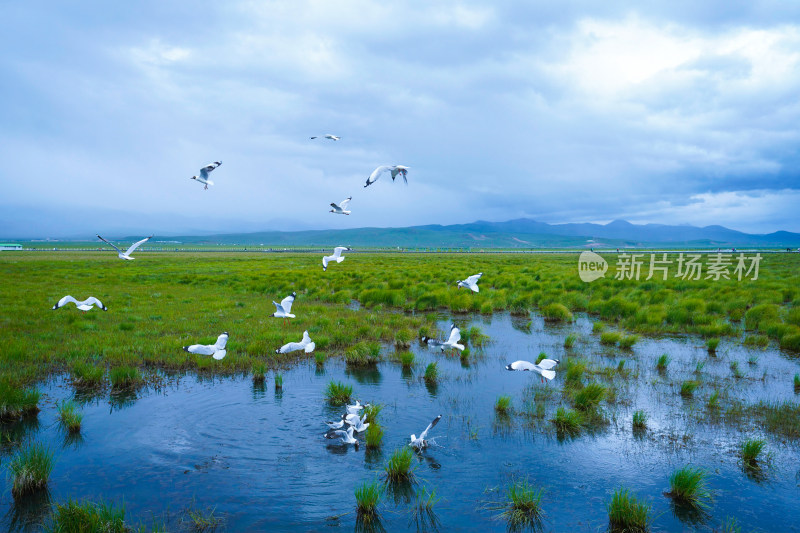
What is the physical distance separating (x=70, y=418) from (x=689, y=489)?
10.9 m

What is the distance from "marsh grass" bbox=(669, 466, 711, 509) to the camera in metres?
7.19

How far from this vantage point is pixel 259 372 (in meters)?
12.6

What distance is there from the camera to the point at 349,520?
6.82 m

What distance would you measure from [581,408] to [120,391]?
35.3 feet

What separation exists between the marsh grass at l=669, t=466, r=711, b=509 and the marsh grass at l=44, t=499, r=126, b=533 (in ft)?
25.8

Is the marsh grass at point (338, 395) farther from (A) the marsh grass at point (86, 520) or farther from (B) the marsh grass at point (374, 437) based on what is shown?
(A) the marsh grass at point (86, 520)

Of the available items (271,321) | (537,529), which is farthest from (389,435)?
(271,321)

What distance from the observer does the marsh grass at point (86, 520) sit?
606cm

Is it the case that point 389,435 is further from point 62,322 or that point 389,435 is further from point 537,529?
point 62,322

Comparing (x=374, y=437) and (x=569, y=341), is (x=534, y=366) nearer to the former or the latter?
(x=374, y=437)

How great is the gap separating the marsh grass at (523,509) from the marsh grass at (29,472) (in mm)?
6935

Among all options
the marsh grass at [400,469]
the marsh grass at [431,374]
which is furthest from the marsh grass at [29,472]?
the marsh grass at [431,374]

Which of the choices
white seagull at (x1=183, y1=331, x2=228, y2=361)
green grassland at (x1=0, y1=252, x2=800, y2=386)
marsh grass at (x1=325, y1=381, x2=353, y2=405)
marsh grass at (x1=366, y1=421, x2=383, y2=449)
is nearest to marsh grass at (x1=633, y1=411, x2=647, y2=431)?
marsh grass at (x1=366, y1=421, x2=383, y2=449)

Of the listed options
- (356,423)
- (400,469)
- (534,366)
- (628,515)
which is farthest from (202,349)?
(628,515)
